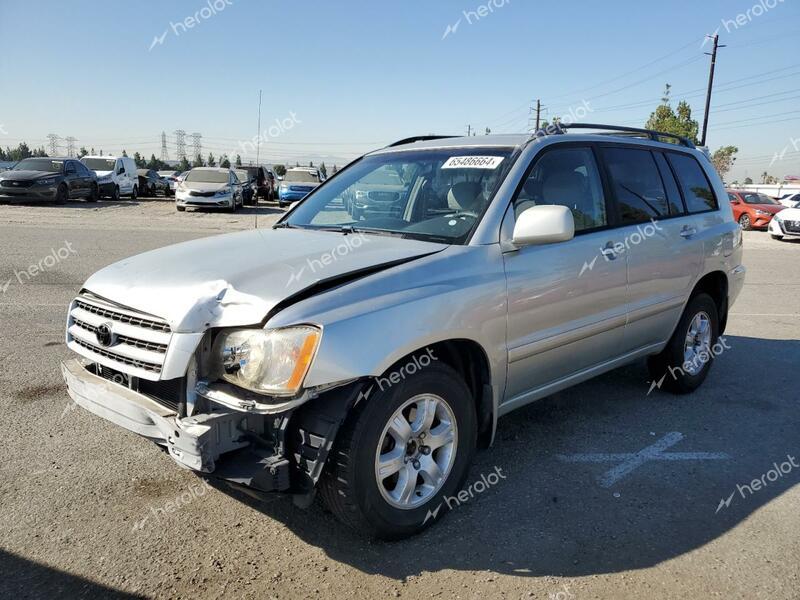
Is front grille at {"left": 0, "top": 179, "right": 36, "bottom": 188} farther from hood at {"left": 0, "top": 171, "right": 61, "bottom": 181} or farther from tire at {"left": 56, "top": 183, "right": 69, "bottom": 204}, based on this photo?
tire at {"left": 56, "top": 183, "right": 69, "bottom": 204}

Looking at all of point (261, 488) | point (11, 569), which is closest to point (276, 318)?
point (261, 488)

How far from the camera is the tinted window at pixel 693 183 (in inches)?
198

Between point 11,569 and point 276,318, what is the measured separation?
1588 millimetres

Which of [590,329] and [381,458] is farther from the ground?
[590,329]

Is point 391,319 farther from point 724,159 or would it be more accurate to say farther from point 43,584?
point 724,159

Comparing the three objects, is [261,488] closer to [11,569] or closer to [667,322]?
[11,569]

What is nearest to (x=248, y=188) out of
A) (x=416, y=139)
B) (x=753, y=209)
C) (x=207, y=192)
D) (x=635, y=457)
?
(x=207, y=192)

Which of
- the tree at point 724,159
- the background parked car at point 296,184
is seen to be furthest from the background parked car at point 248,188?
the tree at point 724,159

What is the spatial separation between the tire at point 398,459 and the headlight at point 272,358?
33 cm

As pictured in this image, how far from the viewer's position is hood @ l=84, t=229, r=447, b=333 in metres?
2.65

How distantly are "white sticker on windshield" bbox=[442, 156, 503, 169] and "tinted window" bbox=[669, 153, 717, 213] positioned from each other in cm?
209

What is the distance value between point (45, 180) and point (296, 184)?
9518mm

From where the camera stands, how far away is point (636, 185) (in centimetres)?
Answer: 450

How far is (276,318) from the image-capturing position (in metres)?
2.57
